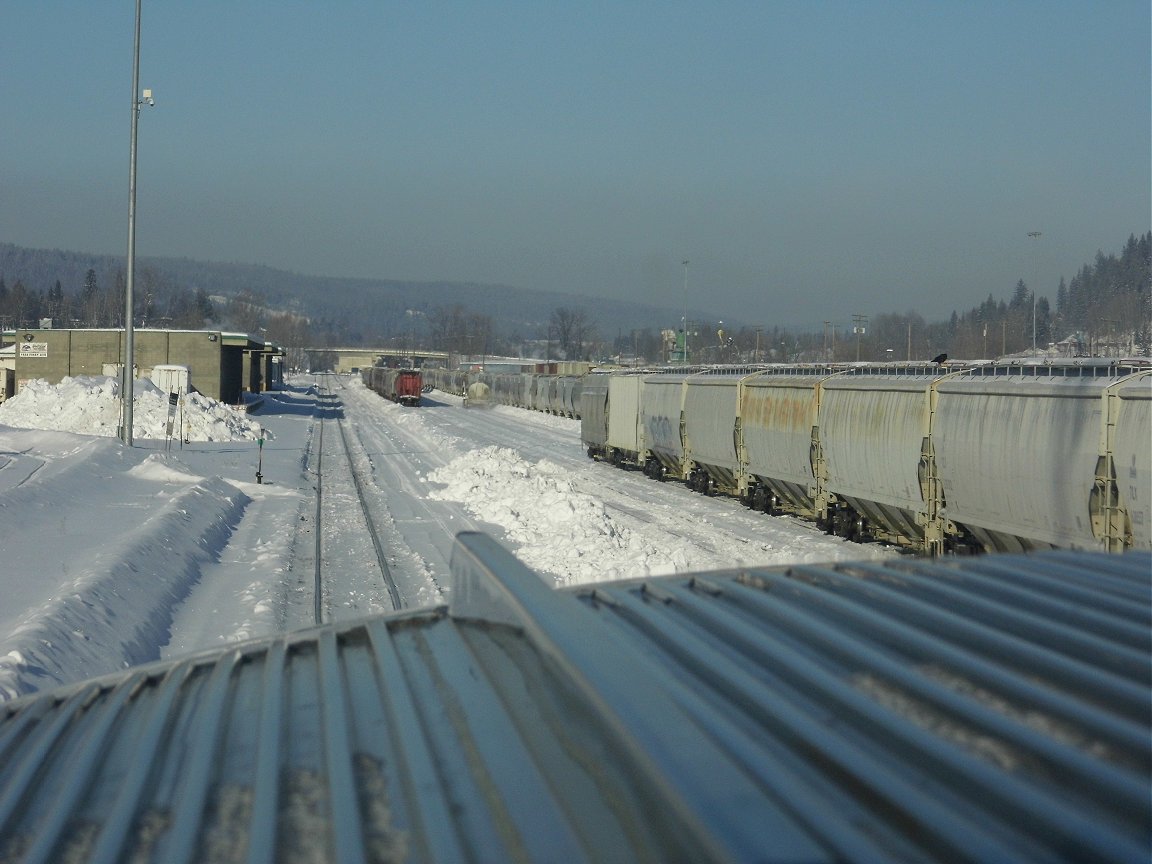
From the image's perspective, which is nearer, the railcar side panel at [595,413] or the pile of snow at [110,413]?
the railcar side panel at [595,413]

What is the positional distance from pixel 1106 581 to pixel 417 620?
2.97 metres

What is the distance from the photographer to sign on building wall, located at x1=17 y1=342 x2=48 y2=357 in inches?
2223

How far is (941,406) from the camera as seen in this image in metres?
17.8

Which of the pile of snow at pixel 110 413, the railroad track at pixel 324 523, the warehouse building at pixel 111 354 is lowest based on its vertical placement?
the railroad track at pixel 324 523

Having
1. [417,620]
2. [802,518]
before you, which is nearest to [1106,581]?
[417,620]

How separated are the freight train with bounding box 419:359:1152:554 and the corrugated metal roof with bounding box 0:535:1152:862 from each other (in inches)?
→ 386

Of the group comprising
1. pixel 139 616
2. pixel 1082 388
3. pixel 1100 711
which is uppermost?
pixel 1082 388

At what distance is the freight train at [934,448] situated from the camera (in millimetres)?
13742

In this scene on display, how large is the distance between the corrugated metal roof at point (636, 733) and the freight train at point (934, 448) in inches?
386

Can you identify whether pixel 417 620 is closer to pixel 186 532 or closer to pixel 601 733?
pixel 601 733

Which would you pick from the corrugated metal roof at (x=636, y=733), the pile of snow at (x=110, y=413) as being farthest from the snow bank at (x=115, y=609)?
the pile of snow at (x=110, y=413)

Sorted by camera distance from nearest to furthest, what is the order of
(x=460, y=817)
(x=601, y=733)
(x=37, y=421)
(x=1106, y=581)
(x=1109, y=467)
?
(x=460, y=817) < (x=601, y=733) < (x=1106, y=581) < (x=1109, y=467) < (x=37, y=421)

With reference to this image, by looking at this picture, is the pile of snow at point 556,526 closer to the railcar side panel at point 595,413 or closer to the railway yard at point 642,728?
the railcar side panel at point 595,413

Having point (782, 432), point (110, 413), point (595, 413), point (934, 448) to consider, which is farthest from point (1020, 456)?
point (110, 413)
